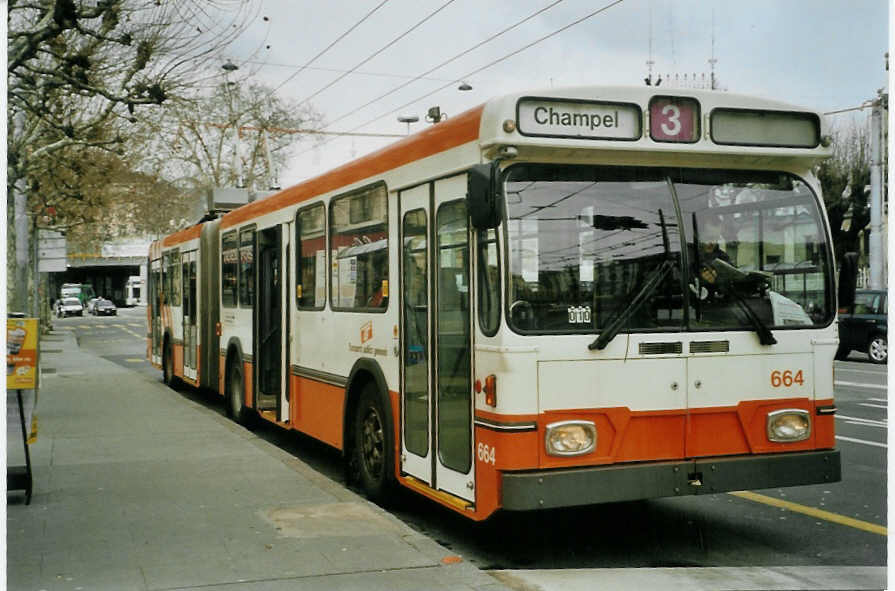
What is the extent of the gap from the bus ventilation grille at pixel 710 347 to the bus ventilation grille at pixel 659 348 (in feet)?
0.32

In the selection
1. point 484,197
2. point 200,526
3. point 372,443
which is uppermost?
point 484,197

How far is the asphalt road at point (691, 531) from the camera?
6.75m

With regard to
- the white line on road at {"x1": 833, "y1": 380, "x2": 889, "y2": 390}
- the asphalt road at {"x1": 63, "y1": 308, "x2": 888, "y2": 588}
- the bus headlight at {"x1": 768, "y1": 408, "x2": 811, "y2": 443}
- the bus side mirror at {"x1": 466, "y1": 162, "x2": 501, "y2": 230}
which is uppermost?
the bus side mirror at {"x1": 466, "y1": 162, "x2": 501, "y2": 230}

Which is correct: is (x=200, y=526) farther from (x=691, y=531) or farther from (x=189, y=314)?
(x=189, y=314)

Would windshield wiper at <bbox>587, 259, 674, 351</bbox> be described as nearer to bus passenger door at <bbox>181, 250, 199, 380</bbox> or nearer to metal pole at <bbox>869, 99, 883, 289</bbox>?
bus passenger door at <bbox>181, 250, 199, 380</bbox>

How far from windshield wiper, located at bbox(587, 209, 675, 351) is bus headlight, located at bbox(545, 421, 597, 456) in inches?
18.5

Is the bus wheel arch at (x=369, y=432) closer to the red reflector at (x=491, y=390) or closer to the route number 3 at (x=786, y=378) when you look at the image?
the red reflector at (x=491, y=390)

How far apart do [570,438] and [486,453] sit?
52cm

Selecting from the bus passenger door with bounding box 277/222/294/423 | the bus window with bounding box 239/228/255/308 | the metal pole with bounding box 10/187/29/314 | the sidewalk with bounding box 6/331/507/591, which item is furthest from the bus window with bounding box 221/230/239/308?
the metal pole with bounding box 10/187/29/314

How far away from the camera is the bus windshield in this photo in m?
6.10

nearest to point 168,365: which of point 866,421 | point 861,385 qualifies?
point 866,421

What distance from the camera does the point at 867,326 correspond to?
76.6ft

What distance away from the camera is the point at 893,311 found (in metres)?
5.01

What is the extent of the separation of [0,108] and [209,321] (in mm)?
9783
